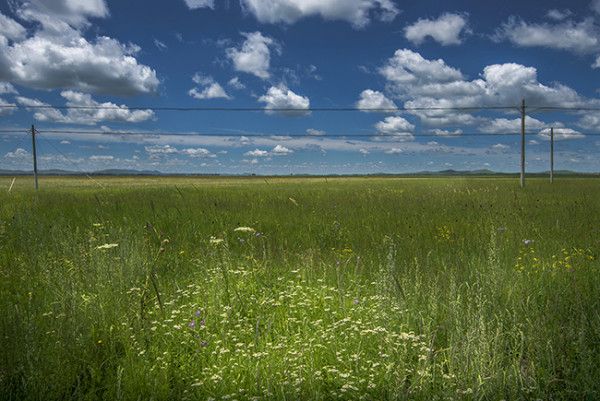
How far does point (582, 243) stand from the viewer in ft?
27.3

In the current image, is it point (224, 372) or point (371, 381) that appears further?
point (224, 372)

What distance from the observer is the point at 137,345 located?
3.89 m

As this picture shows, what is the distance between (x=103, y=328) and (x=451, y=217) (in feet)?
32.7

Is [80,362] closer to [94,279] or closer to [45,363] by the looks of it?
[45,363]

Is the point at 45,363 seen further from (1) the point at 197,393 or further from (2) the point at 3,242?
(2) the point at 3,242

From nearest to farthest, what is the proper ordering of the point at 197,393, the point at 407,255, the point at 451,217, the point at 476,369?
the point at 476,369 < the point at 197,393 < the point at 407,255 < the point at 451,217

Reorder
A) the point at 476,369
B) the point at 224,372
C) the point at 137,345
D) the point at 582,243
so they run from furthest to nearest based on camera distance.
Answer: the point at 582,243 → the point at 137,345 → the point at 224,372 → the point at 476,369

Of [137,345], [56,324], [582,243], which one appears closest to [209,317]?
[137,345]

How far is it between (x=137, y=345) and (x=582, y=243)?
825cm

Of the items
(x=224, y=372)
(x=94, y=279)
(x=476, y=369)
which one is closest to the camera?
(x=476, y=369)

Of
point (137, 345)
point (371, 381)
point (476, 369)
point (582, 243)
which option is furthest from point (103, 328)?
point (582, 243)

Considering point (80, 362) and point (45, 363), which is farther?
point (80, 362)

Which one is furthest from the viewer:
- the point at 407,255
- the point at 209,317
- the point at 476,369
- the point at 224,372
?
the point at 407,255

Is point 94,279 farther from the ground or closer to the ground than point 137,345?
farther from the ground
